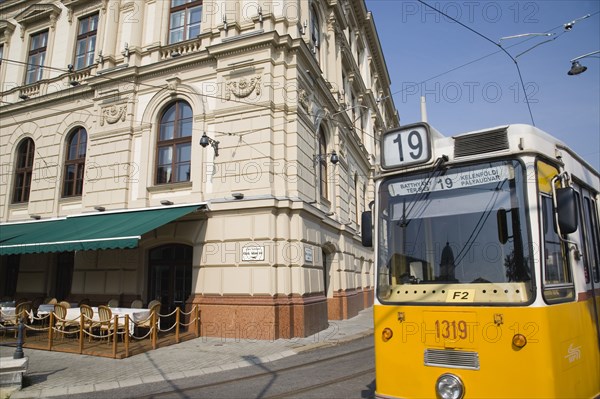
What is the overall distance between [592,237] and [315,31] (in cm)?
1497

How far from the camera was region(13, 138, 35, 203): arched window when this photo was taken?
1827 cm

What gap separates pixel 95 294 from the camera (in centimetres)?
1439

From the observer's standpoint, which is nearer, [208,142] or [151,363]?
[151,363]

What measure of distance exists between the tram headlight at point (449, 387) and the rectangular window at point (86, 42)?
60.3ft

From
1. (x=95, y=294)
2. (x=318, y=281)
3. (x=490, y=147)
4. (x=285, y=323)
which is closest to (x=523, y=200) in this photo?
(x=490, y=147)

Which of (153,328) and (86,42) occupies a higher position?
(86,42)

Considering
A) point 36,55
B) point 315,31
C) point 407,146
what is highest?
point 315,31

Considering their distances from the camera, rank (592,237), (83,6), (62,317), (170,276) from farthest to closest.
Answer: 1. (83,6)
2. (170,276)
3. (62,317)
4. (592,237)

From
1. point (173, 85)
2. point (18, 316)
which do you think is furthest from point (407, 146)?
point (18, 316)

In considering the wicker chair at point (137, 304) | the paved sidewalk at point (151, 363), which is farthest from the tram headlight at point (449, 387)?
the wicker chair at point (137, 304)

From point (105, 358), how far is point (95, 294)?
17.8ft

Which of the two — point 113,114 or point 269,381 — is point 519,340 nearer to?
point 269,381

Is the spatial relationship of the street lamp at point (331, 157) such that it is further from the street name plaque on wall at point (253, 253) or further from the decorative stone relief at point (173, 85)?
the decorative stone relief at point (173, 85)

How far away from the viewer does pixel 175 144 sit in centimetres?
1462
